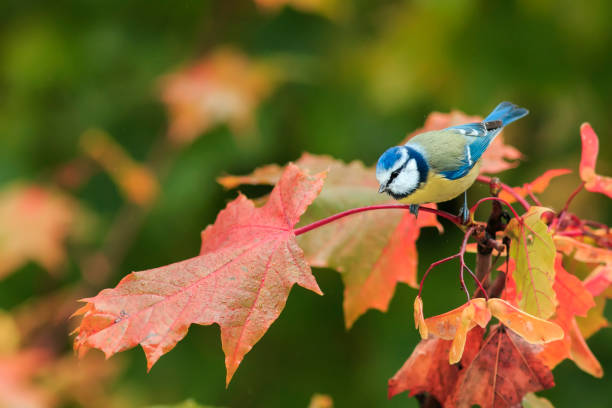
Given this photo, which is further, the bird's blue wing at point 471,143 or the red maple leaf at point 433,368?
the bird's blue wing at point 471,143

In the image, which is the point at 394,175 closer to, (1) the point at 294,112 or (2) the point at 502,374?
(2) the point at 502,374

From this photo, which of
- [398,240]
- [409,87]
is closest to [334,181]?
[398,240]

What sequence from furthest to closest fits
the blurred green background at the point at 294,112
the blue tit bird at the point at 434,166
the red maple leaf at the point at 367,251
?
the blurred green background at the point at 294,112
the red maple leaf at the point at 367,251
the blue tit bird at the point at 434,166

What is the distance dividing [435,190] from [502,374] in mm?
296

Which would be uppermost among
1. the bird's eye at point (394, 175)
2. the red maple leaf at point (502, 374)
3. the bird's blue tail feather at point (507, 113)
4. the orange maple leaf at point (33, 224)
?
the bird's eye at point (394, 175)

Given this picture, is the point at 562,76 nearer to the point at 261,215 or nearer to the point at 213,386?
the point at 213,386

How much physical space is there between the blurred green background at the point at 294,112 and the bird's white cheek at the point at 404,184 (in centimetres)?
178

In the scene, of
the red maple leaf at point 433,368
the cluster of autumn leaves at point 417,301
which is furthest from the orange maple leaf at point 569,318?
the red maple leaf at point 433,368

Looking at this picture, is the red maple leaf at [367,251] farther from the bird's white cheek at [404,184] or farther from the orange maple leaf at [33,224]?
the orange maple leaf at [33,224]

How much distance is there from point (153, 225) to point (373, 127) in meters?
1.21

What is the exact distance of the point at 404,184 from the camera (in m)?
1.05

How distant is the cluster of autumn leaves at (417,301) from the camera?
32.7 inches

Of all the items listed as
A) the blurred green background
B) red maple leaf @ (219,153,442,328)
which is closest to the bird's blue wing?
red maple leaf @ (219,153,442,328)

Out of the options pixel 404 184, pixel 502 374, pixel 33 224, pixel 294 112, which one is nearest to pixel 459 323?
pixel 502 374
